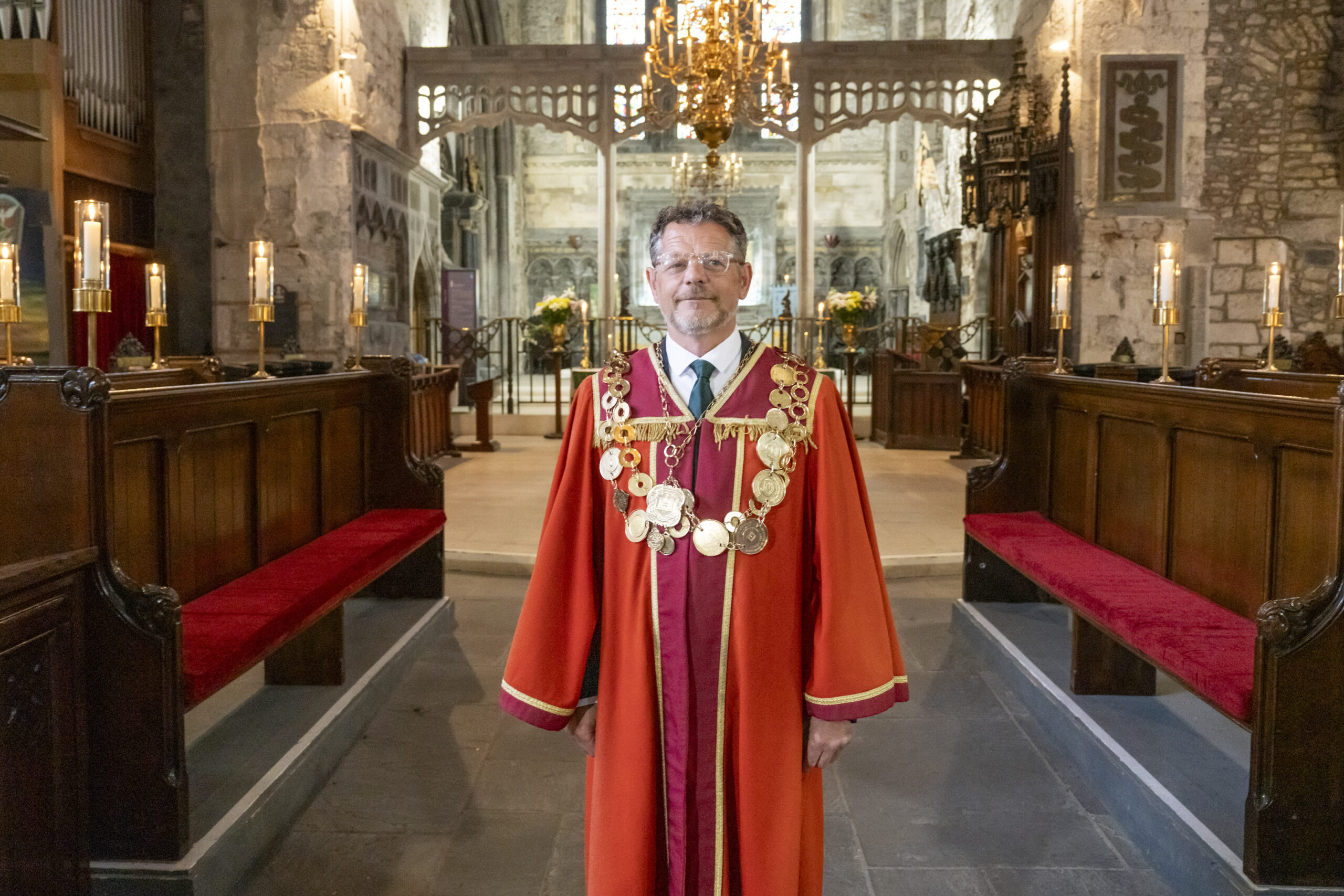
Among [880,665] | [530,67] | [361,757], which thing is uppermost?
[530,67]

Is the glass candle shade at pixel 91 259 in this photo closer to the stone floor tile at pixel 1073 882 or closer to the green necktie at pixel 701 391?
the green necktie at pixel 701 391

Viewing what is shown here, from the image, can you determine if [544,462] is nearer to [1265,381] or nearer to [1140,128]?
[1265,381]

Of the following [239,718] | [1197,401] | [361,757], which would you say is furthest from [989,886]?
[239,718]

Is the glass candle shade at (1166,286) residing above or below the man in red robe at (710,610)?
above

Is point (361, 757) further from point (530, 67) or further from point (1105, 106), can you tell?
point (530, 67)

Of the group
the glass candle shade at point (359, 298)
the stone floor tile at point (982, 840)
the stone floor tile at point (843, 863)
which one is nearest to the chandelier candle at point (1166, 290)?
the stone floor tile at point (982, 840)

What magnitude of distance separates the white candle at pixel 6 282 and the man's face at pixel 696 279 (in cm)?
263

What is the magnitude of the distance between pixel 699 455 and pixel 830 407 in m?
0.25

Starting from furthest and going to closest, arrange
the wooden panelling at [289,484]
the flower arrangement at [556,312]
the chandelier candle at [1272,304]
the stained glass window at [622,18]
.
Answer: the stained glass window at [622,18], the flower arrangement at [556,312], the chandelier candle at [1272,304], the wooden panelling at [289,484]

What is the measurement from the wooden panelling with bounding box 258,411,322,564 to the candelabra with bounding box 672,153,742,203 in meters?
15.2

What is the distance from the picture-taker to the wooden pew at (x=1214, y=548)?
210 centimetres

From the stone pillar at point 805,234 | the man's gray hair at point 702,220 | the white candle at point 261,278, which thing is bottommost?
Answer: the man's gray hair at point 702,220

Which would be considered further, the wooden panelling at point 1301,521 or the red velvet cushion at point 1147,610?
the wooden panelling at point 1301,521

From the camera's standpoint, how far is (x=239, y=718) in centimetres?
323
